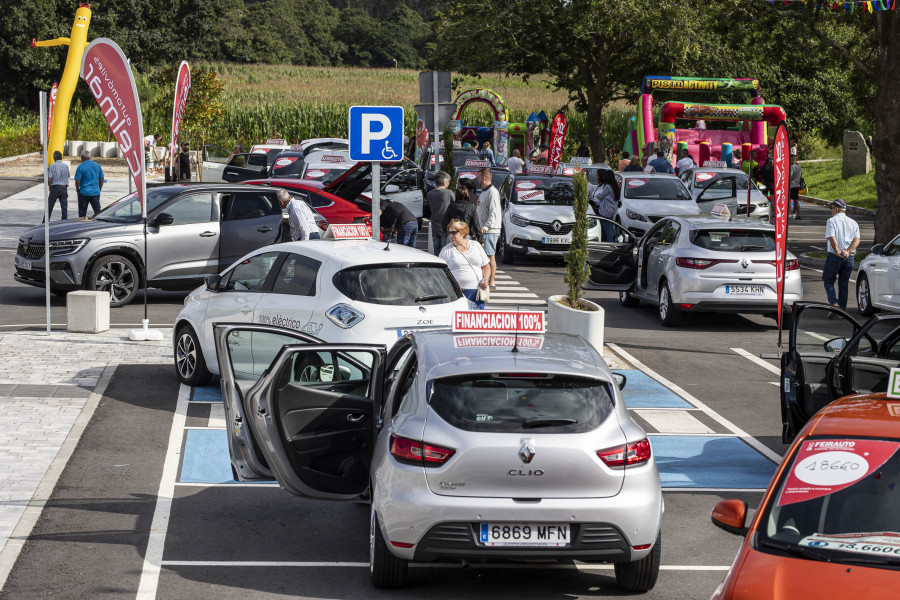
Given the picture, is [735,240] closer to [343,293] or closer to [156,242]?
[343,293]

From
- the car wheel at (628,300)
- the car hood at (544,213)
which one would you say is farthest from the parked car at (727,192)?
the car wheel at (628,300)

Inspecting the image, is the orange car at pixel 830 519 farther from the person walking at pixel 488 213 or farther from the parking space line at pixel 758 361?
the person walking at pixel 488 213

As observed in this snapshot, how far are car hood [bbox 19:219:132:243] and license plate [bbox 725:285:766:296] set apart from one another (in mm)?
8827

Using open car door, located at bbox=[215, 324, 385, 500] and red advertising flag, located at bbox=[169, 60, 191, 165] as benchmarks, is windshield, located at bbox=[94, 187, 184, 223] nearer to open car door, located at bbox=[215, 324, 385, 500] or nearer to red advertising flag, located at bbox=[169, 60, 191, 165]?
red advertising flag, located at bbox=[169, 60, 191, 165]

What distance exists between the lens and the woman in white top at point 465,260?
44.6 ft

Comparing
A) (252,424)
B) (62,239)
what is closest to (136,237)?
(62,239)

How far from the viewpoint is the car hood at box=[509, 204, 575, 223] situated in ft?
78.1

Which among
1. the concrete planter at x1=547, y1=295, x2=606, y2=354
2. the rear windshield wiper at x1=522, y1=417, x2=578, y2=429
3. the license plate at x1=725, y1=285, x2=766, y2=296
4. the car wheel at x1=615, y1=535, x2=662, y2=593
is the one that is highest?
the rear windshield wiper at x1=522, y1=417, x2=578, y2=429

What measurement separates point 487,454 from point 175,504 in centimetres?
321

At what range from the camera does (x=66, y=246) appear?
1769cm

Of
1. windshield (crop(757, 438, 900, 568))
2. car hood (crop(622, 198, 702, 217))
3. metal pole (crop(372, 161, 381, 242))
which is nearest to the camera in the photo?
windshield (crop(757, 438, 900, 568))

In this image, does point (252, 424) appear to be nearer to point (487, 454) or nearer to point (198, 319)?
point (487, 454)

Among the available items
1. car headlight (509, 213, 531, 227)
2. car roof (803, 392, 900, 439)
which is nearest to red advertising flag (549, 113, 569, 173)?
car headlight (509, 213, 531, 227)

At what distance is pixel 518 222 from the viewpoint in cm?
2392
